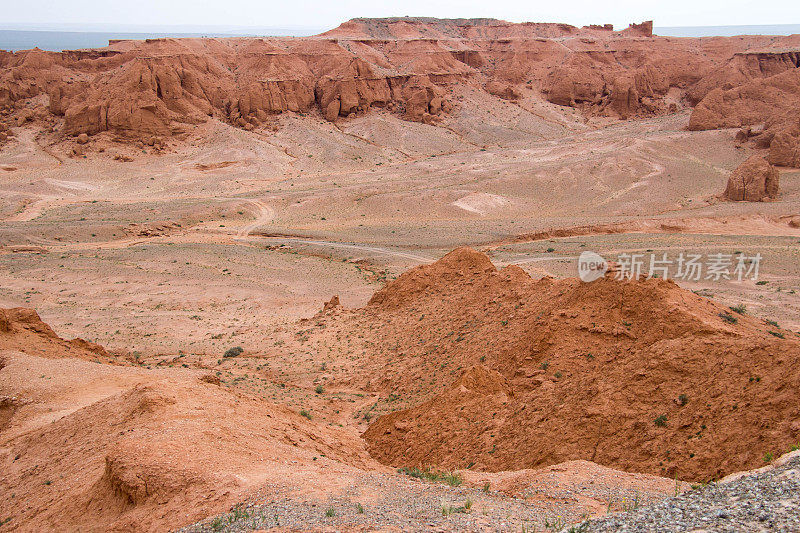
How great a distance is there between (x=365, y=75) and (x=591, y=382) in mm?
65437

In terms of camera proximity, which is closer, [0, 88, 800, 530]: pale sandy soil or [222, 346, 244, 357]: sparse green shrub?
[0, 88, 800, 530]: pale sandy soil

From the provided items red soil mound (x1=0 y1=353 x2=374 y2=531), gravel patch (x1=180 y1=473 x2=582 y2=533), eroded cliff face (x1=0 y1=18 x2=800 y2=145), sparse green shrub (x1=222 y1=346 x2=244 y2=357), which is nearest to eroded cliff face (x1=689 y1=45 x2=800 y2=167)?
eroded cliff face (x1=0 y1=18 x2=800 y2=145)

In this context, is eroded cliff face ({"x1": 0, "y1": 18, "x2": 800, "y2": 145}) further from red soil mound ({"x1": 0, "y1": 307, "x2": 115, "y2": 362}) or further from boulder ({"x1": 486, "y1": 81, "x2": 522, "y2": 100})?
red soil mound ({"x1": 0, "y1": 307, "x2": 115, "y2": 362})

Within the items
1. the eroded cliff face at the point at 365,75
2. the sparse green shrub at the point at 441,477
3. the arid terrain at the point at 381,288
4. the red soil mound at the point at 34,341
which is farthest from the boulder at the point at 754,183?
the red soil mound at the point at 34,341

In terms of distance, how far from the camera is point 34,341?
17.3m

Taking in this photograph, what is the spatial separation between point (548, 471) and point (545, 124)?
7145 centimetres

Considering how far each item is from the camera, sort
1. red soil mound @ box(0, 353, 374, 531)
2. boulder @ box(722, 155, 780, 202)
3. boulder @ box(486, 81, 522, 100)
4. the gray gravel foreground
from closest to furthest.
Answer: the gray gravel foreground, red soil mound @ box(0, 353, 374, 531), boulder @ box(722, 155, 780, 202), boulder @ box(486, 81, 522, 100)

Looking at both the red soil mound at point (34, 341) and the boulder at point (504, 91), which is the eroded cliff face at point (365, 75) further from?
the red soil mound at point (34, 341)

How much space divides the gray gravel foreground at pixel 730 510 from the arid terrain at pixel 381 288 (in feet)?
0.32

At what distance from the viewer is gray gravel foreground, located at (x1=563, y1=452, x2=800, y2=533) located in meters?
6.00

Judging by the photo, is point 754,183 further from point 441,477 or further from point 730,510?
point 730,510

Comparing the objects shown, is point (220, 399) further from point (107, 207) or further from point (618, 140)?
point (618, 140)

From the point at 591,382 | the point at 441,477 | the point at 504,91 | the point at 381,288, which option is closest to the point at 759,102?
the point at 504,91

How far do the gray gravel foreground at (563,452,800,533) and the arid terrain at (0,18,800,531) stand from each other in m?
0.10
